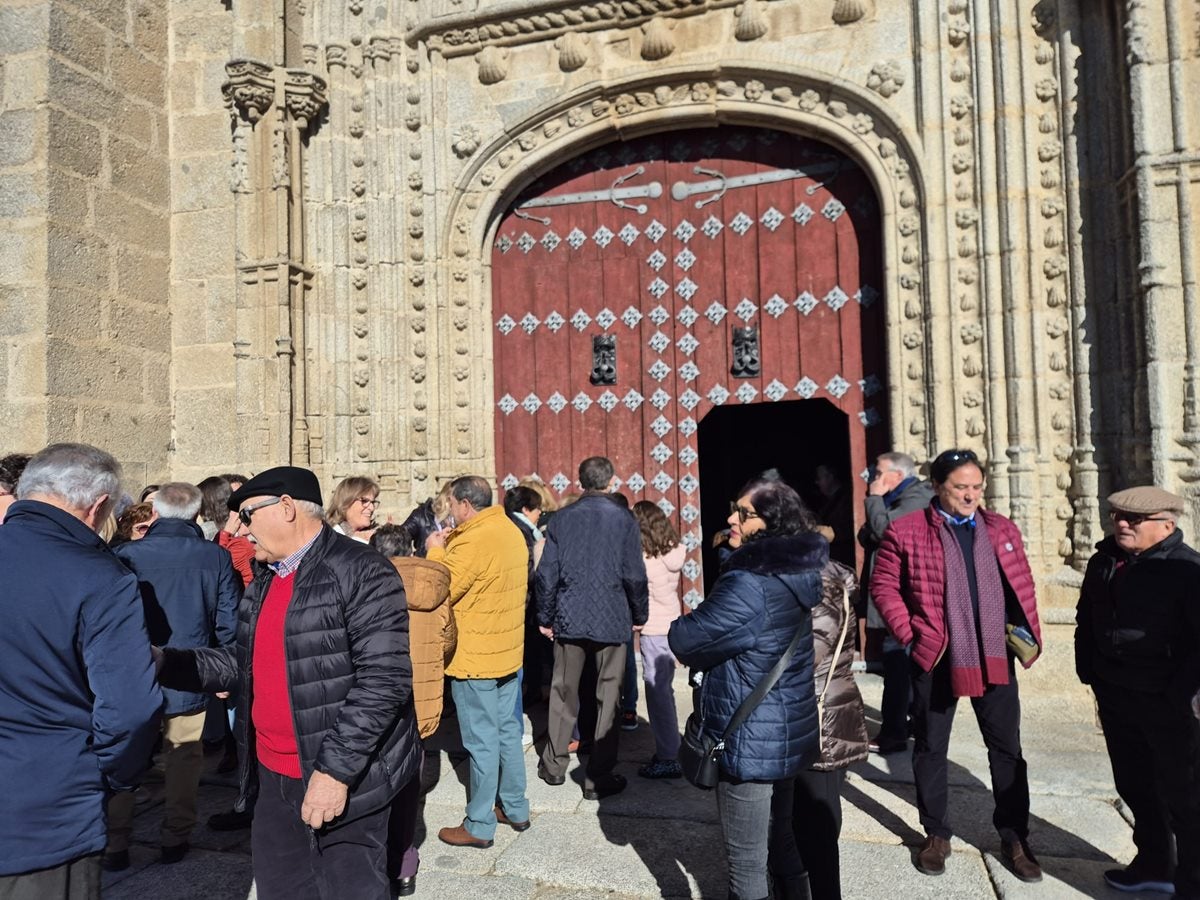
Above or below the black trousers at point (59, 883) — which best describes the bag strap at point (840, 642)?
above

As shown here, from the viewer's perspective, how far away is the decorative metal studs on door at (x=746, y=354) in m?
6.90

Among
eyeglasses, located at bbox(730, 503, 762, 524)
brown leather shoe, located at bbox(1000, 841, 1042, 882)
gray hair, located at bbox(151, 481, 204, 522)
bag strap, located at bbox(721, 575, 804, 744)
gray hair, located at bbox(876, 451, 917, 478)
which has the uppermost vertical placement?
gray hair, located at bbox(876, 451, 917, 478)

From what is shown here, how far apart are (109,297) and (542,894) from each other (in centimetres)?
583

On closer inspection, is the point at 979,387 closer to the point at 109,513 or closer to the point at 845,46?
the point at 845,46

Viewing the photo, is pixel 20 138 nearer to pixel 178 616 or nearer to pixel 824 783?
pixel 178 616

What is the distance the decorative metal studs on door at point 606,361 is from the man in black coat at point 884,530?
8.95 feet

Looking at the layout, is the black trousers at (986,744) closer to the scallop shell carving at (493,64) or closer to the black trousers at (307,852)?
the black trousers at (307,852)

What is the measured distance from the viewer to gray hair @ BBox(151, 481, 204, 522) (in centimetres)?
386

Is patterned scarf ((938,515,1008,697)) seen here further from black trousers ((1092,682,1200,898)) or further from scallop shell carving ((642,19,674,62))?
scallop shell carving ((642,19,674,62))

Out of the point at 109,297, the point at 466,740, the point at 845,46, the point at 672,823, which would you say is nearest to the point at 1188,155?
the point at 845,46

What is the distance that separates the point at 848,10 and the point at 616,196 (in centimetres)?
220

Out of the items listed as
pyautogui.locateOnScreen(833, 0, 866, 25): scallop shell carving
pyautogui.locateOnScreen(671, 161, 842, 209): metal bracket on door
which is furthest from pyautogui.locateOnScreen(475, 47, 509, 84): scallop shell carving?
pyautogui.locateOnScreen(833, 0, 866, 25): scallop shell carving

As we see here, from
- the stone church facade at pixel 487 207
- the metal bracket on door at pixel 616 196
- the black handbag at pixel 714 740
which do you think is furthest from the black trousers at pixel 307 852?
the metal bracket on door at pixel 616 196

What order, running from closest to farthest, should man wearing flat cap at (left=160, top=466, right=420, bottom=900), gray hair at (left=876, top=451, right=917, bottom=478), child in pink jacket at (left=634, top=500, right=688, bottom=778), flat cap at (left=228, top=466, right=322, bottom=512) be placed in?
man wearing flat cap at (left=160, top=466, right=420, bottom=900)
flat cap at (left=228, top=466, right=322, bottom=512)
child in pink jacket at (left=634, top=500, right=688, bottom=778)
gray hair at (left=876, top=451, right=917, bottom=478)
